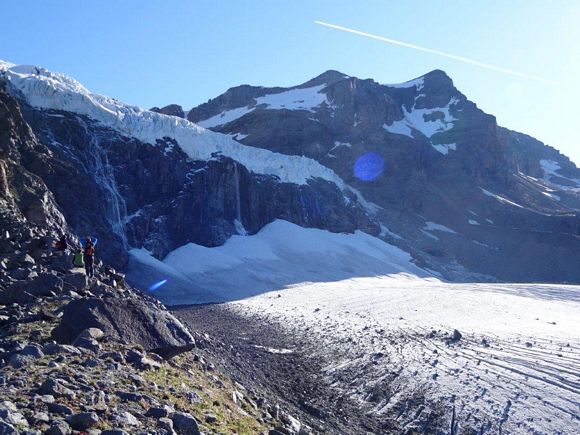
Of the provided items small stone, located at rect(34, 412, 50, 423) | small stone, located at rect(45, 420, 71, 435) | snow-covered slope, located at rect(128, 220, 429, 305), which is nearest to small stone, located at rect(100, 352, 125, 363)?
small stone, located at rect(34, 412, 50, 423)

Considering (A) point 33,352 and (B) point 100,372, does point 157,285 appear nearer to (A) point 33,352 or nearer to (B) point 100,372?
(A) point 33,352

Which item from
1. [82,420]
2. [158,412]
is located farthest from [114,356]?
[82,420]

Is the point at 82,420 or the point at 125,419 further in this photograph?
the point at 125,419

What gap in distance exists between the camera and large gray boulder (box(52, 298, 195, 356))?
1091 cm

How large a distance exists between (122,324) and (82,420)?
4.42 meters

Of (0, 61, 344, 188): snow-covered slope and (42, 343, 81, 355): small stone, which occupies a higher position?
(0, 61, 344, 188): snow-covered slope

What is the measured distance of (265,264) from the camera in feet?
186

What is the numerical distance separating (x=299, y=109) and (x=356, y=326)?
91.8m

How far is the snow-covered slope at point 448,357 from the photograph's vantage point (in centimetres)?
1495

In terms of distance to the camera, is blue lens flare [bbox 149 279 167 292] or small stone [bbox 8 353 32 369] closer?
small stone [bbox 8 353 32 369]

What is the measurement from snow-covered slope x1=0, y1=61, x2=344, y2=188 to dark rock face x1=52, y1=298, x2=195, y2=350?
1750 inches

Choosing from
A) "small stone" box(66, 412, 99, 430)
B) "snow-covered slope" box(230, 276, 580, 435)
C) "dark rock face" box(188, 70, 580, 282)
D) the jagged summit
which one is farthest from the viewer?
the jagged summit

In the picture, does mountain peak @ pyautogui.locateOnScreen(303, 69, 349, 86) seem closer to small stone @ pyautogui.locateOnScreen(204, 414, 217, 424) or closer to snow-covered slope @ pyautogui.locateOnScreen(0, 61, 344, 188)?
snow-covered slope @ pyautogui.locateOnScreen(0, 61, 344, 188)

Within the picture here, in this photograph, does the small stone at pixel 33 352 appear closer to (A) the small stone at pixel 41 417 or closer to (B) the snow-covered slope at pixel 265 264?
(A) the small stone at pixel 41 417
